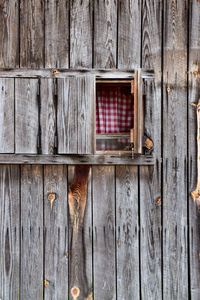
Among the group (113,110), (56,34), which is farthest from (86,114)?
(56,34)

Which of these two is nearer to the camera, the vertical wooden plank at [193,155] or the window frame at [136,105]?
the window frame at [136,105]

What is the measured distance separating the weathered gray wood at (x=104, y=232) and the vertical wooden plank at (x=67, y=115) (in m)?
0.28

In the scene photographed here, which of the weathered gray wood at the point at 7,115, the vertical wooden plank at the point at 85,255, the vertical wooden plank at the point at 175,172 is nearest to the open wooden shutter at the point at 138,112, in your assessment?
the vertical wooden plank at the point at 175,172

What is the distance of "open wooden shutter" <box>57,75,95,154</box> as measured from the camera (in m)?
1.97

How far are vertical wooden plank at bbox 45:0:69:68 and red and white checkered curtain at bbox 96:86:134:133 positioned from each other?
389mm

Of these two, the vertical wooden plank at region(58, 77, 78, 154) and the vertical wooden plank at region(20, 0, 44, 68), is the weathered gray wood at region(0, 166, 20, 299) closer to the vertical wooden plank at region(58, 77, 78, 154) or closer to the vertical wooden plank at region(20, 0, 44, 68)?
the vertical wooden plank at region(58, 77, 78, 154)

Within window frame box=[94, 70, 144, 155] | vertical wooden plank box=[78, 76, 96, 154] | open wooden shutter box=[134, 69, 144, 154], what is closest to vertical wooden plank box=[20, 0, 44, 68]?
Result: vertical wooden plank box=[78, 76, 96, 154]

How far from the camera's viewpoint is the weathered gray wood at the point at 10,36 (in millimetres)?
2010

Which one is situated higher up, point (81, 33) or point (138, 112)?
point (81, 33)

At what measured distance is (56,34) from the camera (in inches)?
79.0

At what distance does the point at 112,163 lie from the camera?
1.98 meters

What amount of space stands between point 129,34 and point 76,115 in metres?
0.75

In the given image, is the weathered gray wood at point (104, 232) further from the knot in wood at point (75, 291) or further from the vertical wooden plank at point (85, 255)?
the knot in wood at point (75, 291)

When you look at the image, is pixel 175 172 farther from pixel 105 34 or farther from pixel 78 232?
pixel 105 34
